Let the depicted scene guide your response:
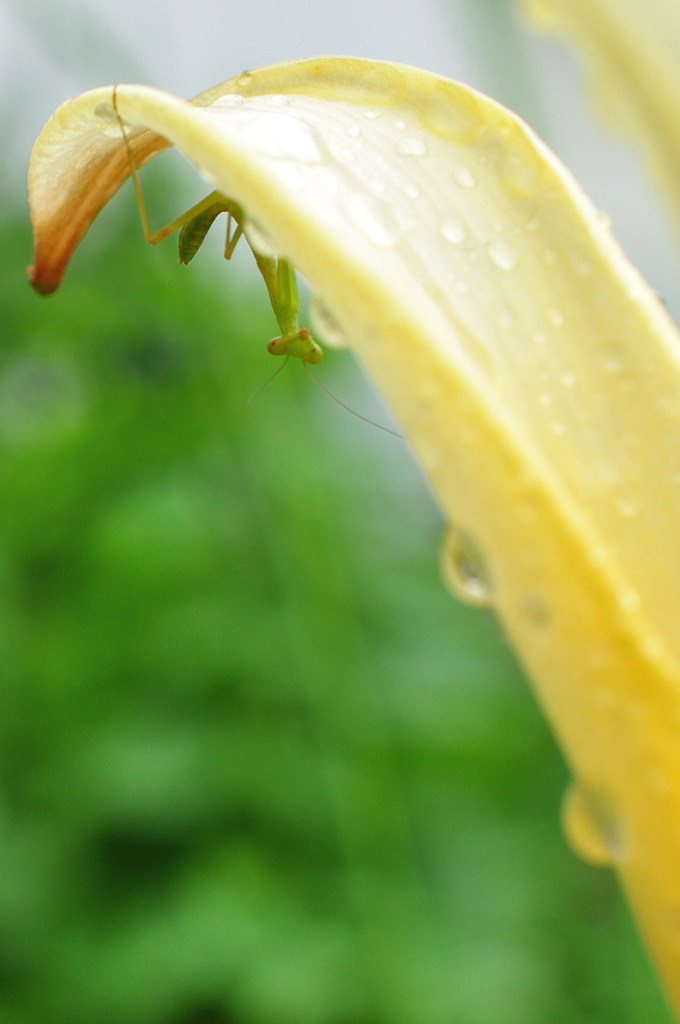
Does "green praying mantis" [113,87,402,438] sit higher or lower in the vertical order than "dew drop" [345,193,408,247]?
lower

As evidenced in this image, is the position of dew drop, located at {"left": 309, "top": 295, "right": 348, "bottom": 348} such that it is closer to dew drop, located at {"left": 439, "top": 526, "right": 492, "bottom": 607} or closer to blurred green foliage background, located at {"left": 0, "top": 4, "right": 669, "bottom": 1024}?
dew drop, located at {"left": 439, "top": 526, "right": 492, "bottom": 607}

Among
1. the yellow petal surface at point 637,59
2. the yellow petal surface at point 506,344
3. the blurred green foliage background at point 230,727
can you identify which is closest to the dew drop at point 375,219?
the yellow petal surface at point 506,344

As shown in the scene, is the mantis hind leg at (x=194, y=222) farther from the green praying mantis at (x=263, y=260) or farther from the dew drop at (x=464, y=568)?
the dew drop at (x=464, y=568)

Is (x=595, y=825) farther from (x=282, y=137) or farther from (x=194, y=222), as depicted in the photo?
(x=194, y=222)


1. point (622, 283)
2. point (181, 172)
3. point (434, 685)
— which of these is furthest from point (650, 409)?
point (181, 172)

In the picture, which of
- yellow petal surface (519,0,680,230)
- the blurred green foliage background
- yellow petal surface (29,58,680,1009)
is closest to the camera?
yellow petal surface (29,58,680,1009)

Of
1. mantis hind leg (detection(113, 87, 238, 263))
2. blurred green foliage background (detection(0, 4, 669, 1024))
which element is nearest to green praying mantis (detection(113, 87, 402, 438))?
mantis hind leg (detection(113, 87, 238, 263))

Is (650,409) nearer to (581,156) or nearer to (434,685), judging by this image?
(434,685)

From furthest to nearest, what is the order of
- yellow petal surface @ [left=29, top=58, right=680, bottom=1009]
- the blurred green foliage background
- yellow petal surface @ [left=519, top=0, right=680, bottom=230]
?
the blurred green foliage background → yellow petal surface @ [left=519, top=0, right=680, bottom=230] → yellow petal surface @ [left=29, top=58, right=680, bottom=1009]
